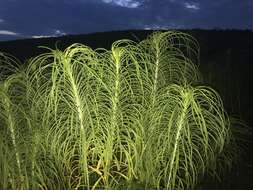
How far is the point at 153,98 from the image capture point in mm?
7051

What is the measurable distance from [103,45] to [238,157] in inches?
1289

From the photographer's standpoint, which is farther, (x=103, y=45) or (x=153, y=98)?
(x=103, y=45)

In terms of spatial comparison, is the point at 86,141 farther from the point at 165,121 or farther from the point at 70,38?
the point at 70,38

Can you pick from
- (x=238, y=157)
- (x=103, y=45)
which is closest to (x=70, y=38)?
(x=103, y=45)

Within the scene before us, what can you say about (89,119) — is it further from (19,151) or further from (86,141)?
(19,151)

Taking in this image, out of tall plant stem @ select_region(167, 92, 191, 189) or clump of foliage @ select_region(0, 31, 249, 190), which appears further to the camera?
clump of foliage @ select_region(0, 31, 249, 190)

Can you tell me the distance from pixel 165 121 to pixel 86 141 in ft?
2.71

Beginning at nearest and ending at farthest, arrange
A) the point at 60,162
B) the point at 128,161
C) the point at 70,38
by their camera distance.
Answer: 1. the point at 128,161
2. the point at 60,162
3. the point at 70,38

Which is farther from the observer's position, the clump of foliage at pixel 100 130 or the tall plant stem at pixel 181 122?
the clump of foliage at pixel 100 130

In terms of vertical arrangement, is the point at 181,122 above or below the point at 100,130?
above

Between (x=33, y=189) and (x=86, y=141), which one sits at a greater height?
(x=86, y=141)

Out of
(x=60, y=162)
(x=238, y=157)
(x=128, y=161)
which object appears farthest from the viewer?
(x=238, y=157)

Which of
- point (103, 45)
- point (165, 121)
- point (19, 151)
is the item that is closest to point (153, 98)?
point (165, 121)

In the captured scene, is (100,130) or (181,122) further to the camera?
(100,130)
